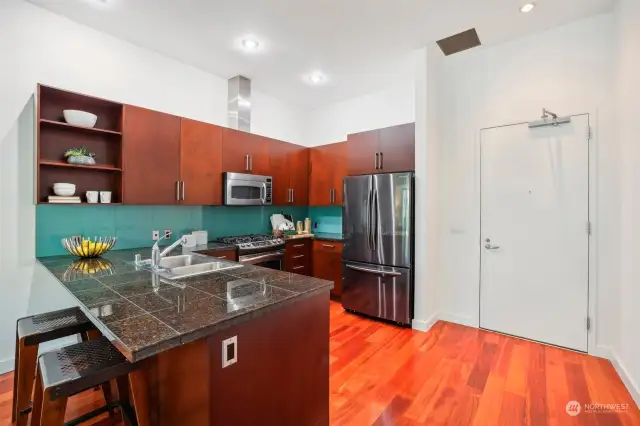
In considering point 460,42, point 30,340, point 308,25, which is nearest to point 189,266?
point 30,340

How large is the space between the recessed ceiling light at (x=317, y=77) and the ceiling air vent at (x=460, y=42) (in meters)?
1.45

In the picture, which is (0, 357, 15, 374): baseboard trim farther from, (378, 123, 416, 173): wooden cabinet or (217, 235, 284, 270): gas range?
(378, 123, 416, 173): wooden cabinet

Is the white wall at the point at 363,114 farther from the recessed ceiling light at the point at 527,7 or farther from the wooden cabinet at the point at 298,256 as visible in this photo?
the wooden cabinet at the point at 298,256

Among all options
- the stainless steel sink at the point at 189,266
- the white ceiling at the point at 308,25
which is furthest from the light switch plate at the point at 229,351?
the white ceiling at the point at 308,25

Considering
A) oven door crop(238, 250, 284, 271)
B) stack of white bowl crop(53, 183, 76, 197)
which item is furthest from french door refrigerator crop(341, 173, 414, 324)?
stack of white bowl crop(53, 183, 76, 197)

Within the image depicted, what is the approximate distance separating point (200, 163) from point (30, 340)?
7.12 feet

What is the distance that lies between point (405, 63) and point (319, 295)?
123 inches

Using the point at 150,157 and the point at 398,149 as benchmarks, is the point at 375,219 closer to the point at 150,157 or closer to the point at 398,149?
the point at 398,149

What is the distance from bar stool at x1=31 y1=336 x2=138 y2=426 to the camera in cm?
115

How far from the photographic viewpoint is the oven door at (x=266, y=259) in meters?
3.47

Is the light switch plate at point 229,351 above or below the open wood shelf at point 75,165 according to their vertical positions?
below

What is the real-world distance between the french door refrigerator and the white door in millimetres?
858

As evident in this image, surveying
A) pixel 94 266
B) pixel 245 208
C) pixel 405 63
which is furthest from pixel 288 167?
pixel 94 266

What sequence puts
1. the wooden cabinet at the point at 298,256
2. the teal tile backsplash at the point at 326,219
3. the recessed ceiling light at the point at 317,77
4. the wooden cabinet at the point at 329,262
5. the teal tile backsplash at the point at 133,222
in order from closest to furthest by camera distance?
the teal tile backsplash at the point at 133,222 → the recessed ceiling light at the point at 317,77 → the wooden cabinet at the point at 298,256 → the wooden cabinet at the point at 329,262 → the teal tile backsplash at the point at 326,219
